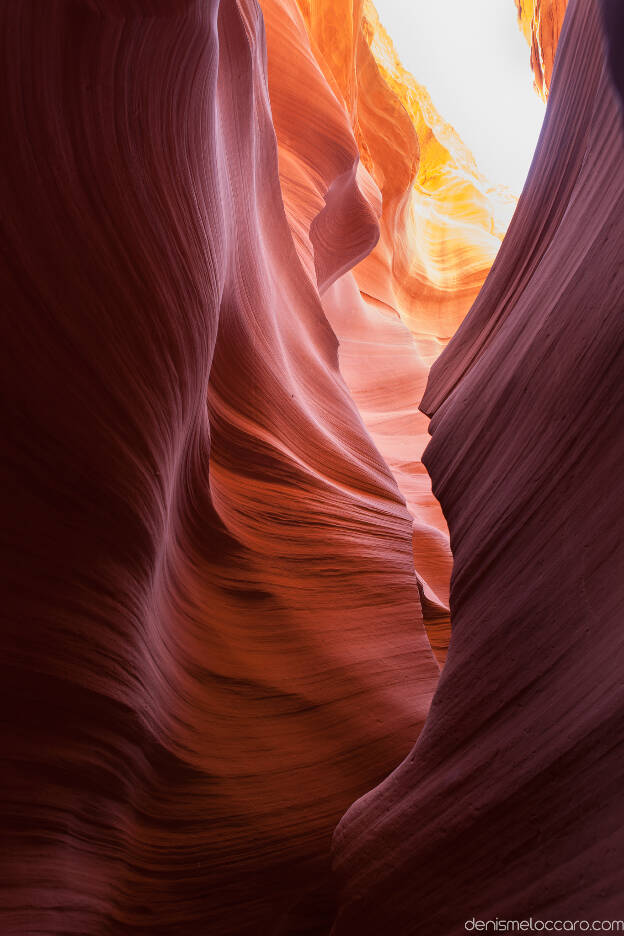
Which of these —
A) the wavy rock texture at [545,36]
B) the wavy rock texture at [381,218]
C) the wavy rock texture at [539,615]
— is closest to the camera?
the wavy rock texture at [539,615]

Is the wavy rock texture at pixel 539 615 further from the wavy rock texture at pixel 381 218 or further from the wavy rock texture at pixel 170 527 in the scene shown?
the wavy rock texture at pixel 381 218

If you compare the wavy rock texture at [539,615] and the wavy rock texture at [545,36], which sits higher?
the wavy rock texture at [545,36]

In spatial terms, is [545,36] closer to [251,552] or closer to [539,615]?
[251,552]

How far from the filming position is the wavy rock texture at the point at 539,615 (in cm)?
65

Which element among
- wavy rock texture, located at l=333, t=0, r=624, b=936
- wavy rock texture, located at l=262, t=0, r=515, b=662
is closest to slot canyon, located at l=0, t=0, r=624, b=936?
wavy rock texture, located at l=333, t=0, r=624, b=936

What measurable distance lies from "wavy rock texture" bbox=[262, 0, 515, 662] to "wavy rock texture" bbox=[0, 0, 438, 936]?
56 cm

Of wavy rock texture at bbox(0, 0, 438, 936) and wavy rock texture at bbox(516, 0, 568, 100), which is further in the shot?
wavy rock texture at bbox(516, 0, 568, 100)

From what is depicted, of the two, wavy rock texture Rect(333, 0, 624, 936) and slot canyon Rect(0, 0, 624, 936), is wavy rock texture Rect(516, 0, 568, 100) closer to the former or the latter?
slot canyon Rect(0, 0, 624, 936)

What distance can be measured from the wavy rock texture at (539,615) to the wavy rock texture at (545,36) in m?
1.93

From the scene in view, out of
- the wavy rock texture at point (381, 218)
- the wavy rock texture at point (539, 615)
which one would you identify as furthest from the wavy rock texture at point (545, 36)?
the wavy rock texture at point (539, 615)

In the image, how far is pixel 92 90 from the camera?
0.77 metres

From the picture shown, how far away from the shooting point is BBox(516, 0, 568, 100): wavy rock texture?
2.58 meters

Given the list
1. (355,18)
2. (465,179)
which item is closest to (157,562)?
(355,18)

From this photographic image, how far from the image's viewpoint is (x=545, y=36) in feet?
8.79
